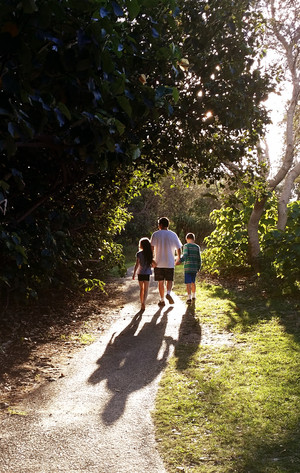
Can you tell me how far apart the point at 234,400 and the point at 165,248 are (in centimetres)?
565

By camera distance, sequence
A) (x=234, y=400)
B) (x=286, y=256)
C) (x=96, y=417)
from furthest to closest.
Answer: (x=286, y=256)
(x=234, y=400)
(x=96, y=417)

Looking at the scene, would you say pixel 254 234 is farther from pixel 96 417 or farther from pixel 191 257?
pixel 96 417

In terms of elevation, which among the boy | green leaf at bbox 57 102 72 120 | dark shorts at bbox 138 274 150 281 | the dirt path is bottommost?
the dirt path

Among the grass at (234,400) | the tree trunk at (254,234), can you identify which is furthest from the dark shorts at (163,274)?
the tree trunk at (254,234)

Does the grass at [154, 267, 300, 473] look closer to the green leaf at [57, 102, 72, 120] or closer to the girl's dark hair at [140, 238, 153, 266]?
the girl's dark hair at [140, 238, 153, 266]

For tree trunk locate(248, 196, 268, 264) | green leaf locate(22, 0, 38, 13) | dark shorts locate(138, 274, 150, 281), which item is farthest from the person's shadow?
tree trunk locate(248, 196, 268, 264)

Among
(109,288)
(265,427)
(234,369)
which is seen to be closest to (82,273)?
(109,288)

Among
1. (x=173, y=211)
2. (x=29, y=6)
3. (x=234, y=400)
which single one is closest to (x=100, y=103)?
(x=29, y=6)

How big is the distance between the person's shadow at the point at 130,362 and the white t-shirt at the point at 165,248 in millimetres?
1644

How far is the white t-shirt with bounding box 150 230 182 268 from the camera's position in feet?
34.4

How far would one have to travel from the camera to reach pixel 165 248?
34.4 feet

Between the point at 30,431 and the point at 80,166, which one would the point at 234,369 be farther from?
the point at 80,166

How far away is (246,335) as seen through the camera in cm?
795

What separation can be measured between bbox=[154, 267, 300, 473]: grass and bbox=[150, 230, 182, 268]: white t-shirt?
1.95 meters
